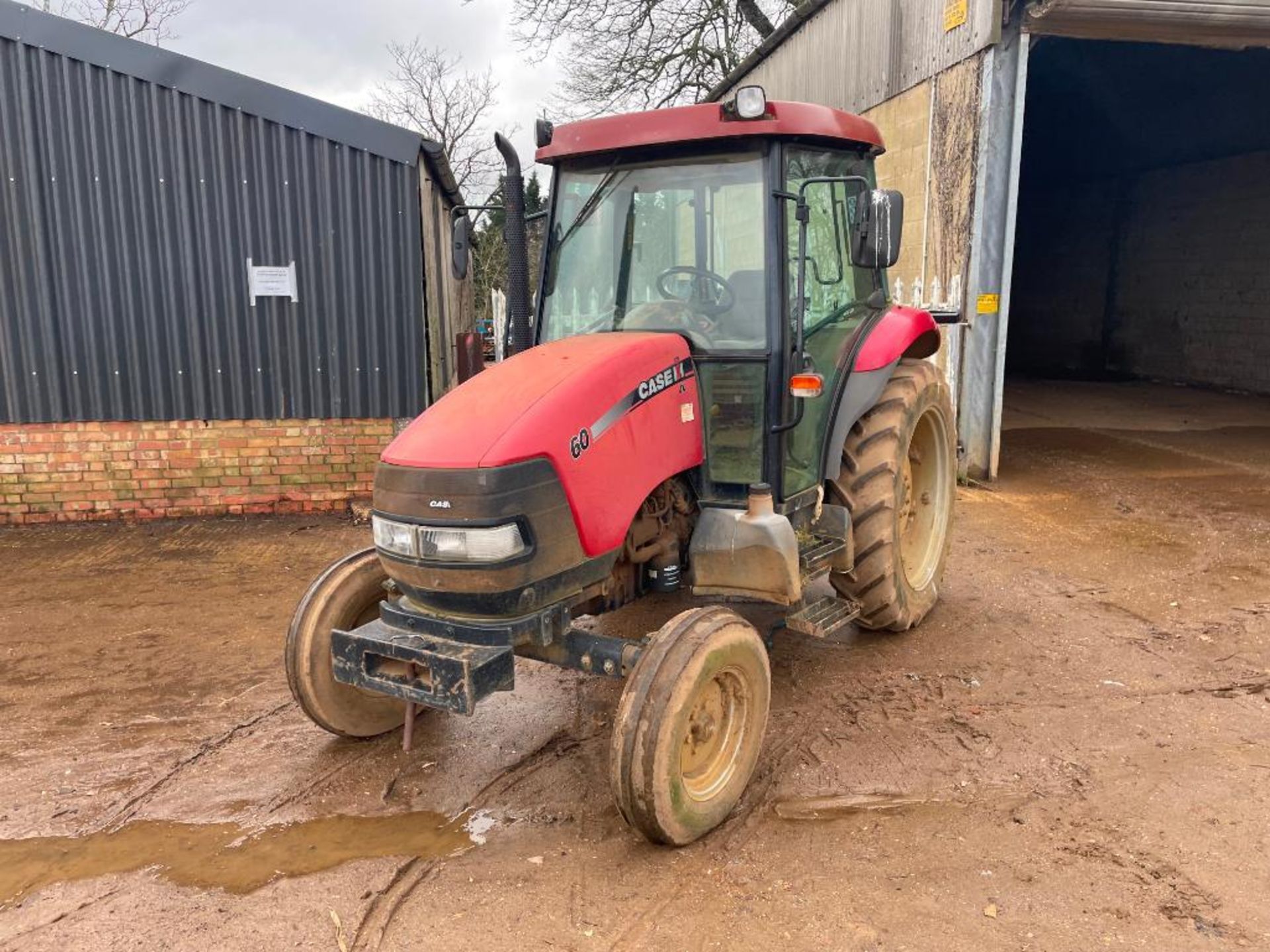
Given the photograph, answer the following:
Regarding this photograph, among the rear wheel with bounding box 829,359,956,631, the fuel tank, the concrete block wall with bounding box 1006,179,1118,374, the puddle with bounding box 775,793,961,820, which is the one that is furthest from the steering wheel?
the concrete block wall with bounding box 1006,179,1118,374

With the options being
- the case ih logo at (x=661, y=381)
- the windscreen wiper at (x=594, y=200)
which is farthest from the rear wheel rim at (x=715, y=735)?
the windscreen wiper at (x=594, y=200)

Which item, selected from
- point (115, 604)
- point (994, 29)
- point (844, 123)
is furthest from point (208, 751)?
point (994, 29)

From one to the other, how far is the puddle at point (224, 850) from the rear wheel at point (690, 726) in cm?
73

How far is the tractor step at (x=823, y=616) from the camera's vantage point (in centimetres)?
390

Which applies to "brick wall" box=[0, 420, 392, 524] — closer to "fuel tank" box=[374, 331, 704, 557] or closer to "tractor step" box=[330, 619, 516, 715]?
"fuel tank" box=[374, 331, 704, 557]

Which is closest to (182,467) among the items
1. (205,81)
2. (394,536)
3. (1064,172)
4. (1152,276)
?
(205,81)

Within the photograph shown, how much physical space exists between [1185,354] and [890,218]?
45.0 ft

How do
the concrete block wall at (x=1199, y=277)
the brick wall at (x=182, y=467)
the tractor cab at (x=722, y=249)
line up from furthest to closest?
the concrete block wall at (x=1199, y=277) < the brick wall at (x=182, y=467) < the tractor cab at (x=722, y=249)

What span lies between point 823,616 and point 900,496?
0.81 metres

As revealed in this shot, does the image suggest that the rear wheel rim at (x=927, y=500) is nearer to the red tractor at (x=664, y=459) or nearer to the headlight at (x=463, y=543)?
the red tractor at (x=664, y=459)

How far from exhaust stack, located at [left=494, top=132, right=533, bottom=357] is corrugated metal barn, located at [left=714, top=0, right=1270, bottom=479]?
5.11 meters

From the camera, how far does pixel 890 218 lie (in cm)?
354

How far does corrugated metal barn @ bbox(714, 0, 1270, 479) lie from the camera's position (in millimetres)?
7750

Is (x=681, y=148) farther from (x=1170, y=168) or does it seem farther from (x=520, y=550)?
(x=1170, y=168)
